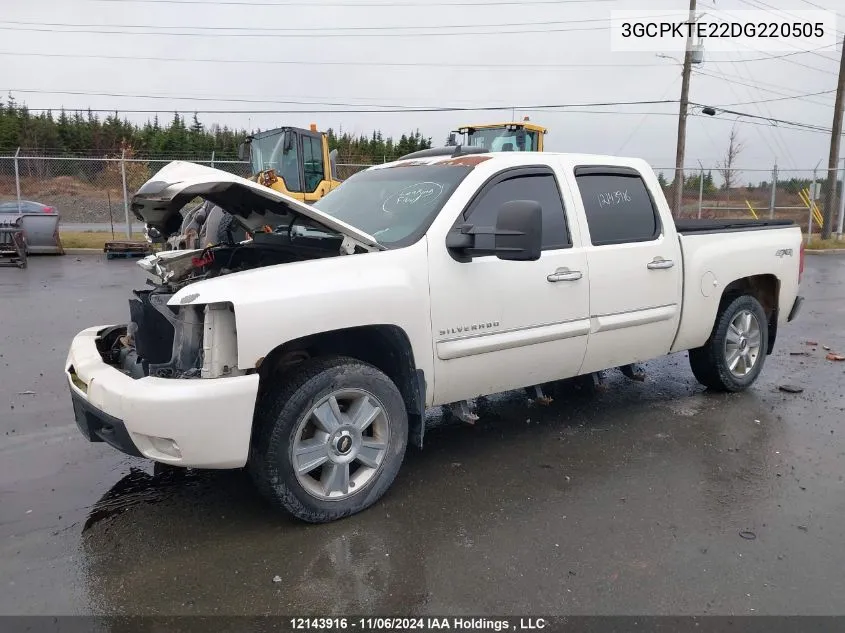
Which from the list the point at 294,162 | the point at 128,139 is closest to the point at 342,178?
the point at 294,162

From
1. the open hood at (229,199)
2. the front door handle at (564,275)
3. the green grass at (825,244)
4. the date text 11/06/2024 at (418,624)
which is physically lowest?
the date text 11/06/2024 at (418,624)

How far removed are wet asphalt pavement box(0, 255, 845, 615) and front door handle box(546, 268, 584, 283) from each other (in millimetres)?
1164

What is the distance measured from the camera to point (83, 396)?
11.4 feet

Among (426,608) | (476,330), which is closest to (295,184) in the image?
(476,330)

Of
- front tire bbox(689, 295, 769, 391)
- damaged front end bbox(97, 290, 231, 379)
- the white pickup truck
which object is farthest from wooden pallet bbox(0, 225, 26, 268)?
front tire bbox(689, 295, 769, 391)

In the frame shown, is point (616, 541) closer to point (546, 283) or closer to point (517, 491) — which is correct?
point (517, 491)

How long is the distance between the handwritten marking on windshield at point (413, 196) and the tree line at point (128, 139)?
3847cm

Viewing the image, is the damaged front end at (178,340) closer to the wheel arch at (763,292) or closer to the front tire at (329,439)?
the front tire at (329,439)

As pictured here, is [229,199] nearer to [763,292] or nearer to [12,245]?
[763,292]

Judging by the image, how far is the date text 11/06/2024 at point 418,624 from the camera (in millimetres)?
2715

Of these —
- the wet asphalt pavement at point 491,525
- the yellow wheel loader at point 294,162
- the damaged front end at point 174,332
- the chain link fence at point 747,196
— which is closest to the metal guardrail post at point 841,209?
the chain link fence at point 747,196

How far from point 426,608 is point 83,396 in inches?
80.0

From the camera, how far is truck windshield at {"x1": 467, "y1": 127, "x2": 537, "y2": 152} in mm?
16308

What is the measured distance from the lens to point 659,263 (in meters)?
4.82
